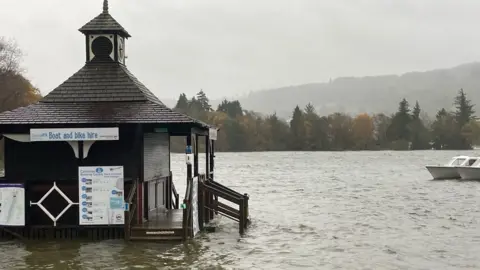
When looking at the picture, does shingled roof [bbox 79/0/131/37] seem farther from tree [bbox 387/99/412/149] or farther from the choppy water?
tree [bbox 387/99/412/149]

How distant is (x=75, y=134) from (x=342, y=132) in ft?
426

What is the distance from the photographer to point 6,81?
2400 inches

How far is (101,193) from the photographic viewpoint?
17.0 m

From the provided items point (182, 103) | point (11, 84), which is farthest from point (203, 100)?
point (11, 84)

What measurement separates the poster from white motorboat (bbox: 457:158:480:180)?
4214 cm

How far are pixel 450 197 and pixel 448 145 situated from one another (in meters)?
103

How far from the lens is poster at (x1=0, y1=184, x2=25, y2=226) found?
55.4ft

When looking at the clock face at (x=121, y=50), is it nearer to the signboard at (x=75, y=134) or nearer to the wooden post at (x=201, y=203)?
the signboard at (x=75, y=134)

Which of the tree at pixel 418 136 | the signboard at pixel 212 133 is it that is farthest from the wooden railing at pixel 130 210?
the tree at pixel 418 136

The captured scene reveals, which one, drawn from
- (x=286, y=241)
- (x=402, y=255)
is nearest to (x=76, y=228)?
(x=286, y=241)

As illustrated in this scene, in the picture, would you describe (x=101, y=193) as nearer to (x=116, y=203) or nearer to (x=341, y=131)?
(x=116, y=203)

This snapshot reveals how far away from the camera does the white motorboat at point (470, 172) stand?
165ft

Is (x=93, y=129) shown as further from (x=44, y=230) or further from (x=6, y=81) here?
(x=6, y=81)

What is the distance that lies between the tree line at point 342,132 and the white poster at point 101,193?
381 ft
